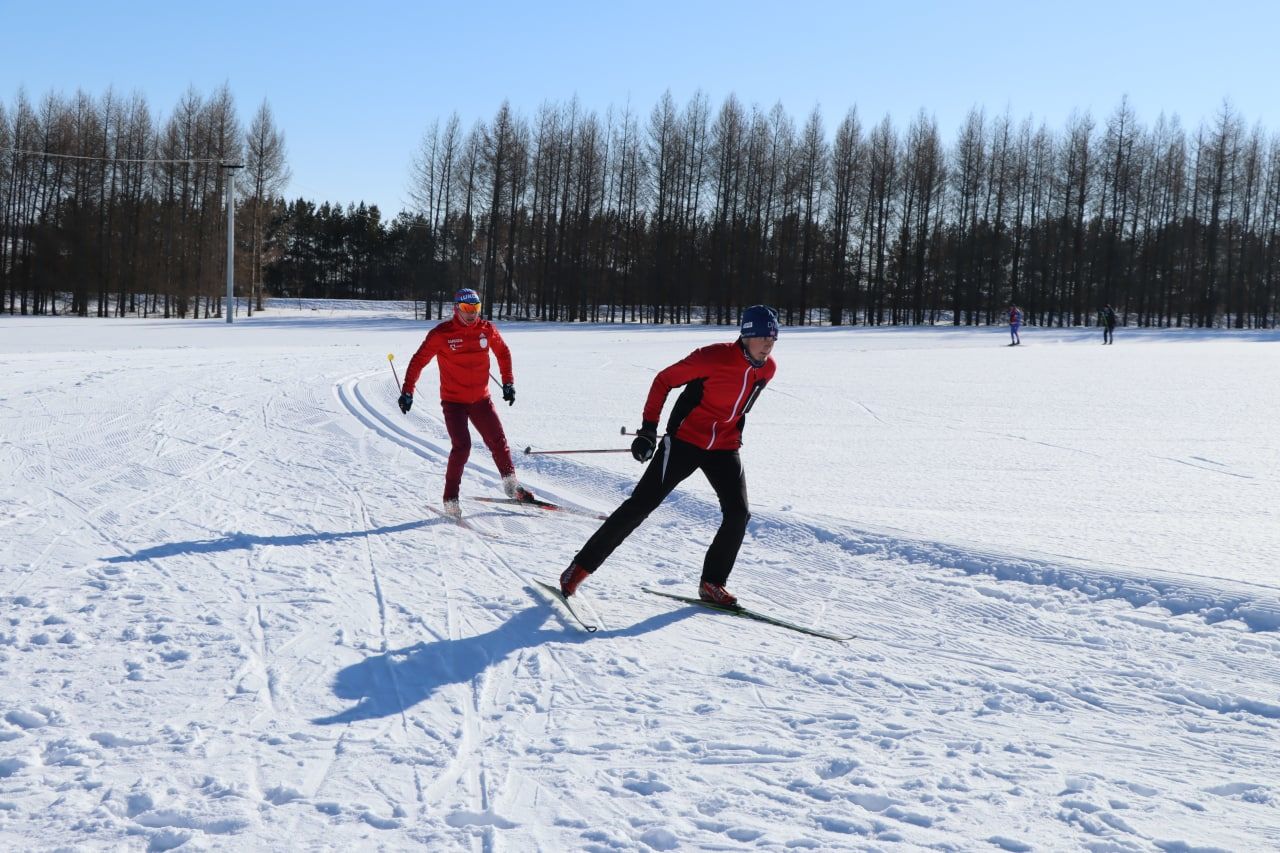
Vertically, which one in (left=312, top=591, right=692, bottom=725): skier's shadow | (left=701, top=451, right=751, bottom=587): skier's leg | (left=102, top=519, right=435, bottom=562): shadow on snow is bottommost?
(left=312, top=591, right=692, bottom=725): skier's shadow

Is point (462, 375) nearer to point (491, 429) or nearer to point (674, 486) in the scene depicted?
point (491, 429)

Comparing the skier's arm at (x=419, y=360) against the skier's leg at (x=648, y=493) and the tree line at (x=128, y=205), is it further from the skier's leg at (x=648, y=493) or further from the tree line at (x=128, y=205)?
the tree line at (x=128, y=205)

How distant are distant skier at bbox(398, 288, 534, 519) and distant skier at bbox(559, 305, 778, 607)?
2515mm

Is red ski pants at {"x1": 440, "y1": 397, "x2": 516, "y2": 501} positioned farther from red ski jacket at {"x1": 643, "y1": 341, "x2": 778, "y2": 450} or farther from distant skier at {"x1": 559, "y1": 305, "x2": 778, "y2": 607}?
red ski jacket at {"x1": 643, "y1": 341, "x2": 778, "y2": 450}

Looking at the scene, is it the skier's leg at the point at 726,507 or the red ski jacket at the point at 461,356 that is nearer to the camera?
the skier's leg at the point at 726,507

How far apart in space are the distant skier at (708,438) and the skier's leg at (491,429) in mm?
2733

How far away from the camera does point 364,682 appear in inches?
161

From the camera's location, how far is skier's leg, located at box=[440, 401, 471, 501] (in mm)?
7504

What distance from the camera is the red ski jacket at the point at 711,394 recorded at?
4.97 meters

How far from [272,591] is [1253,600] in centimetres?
532

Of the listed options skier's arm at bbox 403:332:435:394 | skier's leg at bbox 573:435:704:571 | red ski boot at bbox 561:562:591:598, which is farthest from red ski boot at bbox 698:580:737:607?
skier's arm at bbox 403:332:435:394

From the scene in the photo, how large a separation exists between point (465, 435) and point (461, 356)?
63cm

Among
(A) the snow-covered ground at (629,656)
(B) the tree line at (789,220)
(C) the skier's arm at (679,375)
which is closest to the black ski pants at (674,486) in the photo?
(C) the skier's arm at (679,375)

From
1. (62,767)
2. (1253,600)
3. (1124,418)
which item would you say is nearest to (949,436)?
(1124,418)
